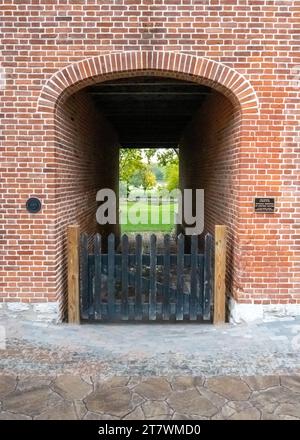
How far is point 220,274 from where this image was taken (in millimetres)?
5383

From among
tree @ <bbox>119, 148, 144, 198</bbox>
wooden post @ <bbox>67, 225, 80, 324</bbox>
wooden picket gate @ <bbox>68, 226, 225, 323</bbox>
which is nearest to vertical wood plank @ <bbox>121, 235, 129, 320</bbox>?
wooden picket gate @ <bbox>68, 226, 225, 323</bbox>

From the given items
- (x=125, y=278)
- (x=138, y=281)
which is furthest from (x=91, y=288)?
(x=138, y=281)

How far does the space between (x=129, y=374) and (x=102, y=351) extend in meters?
0.62

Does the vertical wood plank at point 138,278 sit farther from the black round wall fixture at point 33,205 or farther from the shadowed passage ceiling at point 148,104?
the shadowed passage ceiling at point 148,104

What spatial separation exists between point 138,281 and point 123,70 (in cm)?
273

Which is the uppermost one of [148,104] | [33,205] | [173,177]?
[148,104]

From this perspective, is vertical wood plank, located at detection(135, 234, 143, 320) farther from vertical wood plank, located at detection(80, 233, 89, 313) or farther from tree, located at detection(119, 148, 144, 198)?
tree, located at detection(119, 148, 144, 198)

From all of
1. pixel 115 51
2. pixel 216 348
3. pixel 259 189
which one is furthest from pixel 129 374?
pixel 115 51

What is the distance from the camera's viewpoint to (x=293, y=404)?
11.0 ft

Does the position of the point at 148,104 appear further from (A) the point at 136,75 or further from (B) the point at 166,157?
(B) the point at 166,157

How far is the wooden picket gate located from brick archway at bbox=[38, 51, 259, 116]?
69.2 inches

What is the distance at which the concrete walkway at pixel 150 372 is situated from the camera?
10.8ft

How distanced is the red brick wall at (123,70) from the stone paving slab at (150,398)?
174 centimetres

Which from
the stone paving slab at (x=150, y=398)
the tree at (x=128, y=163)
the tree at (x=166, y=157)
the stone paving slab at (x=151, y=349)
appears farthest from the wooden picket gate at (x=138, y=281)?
the tree at (x=166, y=157)
